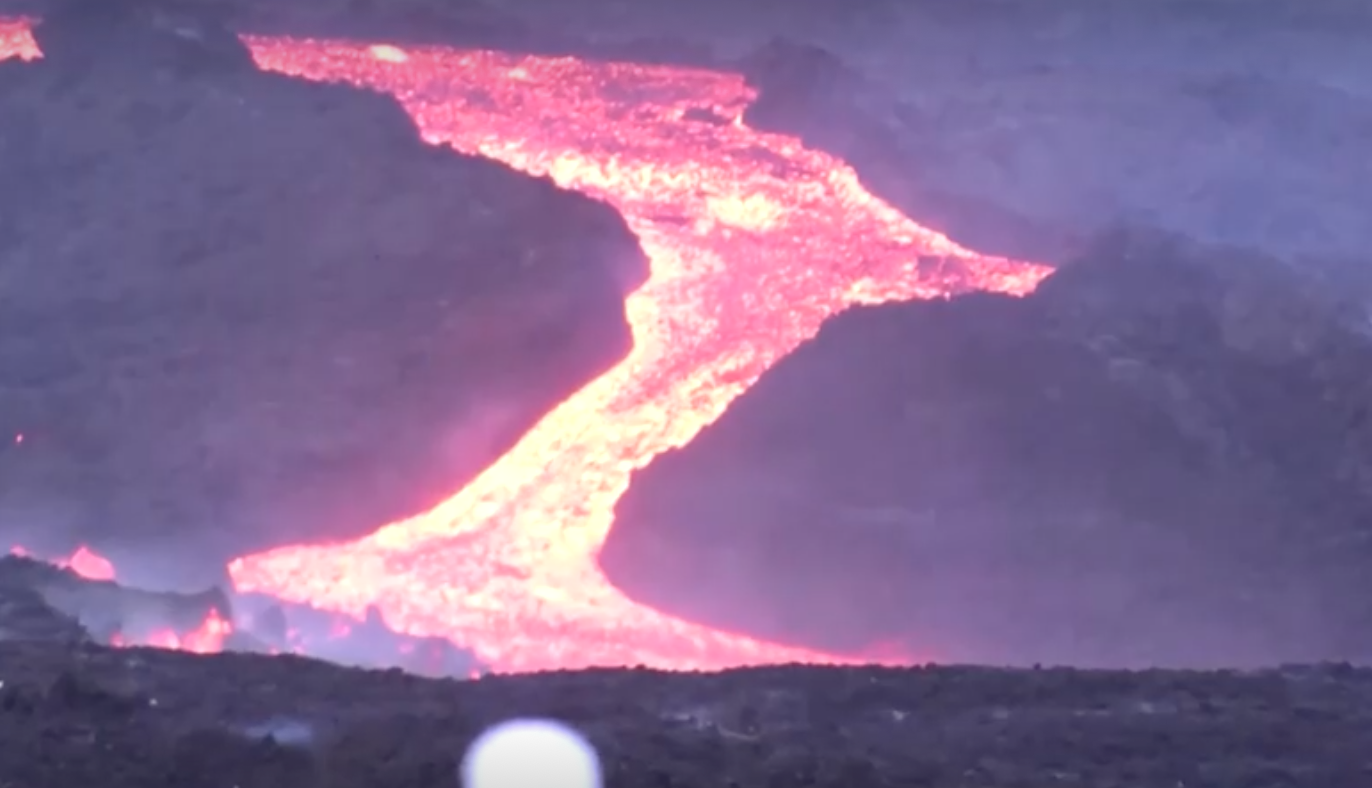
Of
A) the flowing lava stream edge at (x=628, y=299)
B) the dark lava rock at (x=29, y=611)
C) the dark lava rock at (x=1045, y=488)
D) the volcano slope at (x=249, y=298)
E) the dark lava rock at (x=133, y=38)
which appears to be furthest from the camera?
the dark lava rock at (x=133, y=38)

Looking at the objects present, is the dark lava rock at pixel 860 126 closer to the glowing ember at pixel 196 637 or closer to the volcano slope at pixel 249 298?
the volcano slope at pixel 249 298

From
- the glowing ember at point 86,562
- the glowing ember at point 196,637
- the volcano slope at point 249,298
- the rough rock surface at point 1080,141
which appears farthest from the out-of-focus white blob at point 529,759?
the rough rock surface at point 1080,141

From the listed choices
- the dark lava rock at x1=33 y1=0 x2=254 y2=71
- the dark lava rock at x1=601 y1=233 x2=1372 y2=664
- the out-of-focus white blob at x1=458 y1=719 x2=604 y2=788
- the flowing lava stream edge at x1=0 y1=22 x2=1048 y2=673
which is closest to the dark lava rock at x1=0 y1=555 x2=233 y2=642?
the flowing lava stream edge at x1=0 y1=22 x2=1048 y2=673

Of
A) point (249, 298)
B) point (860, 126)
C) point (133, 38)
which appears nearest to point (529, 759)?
point (249, 298)

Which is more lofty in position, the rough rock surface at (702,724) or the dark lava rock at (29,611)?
the dark lava rock at (29,611)

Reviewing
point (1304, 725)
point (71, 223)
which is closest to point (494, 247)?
point (71, 223)
